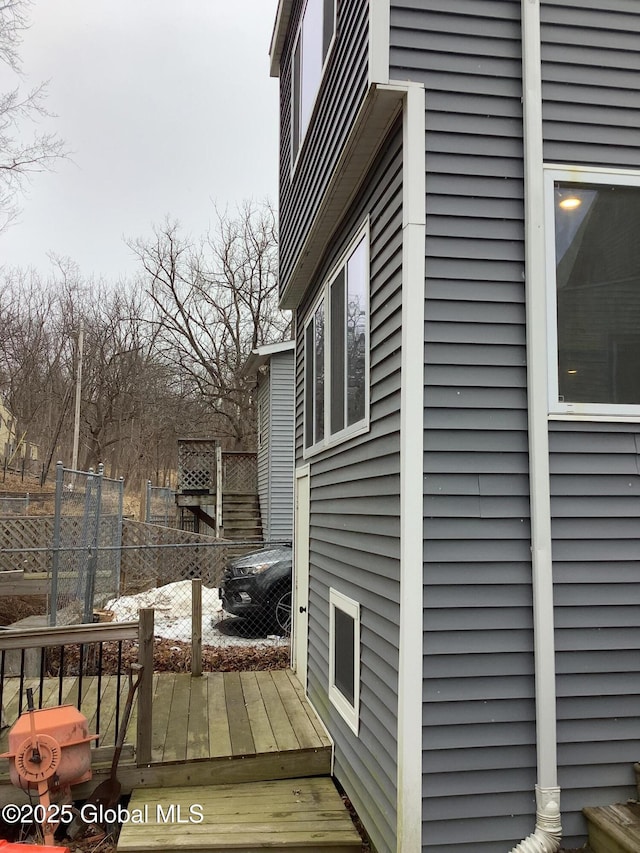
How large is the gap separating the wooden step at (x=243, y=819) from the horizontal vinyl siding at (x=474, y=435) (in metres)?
0.83

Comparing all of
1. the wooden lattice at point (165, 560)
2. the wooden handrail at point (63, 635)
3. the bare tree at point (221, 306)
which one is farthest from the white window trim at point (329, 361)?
the bare tree at point (221, 306)

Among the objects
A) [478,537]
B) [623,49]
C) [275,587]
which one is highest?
[623,49]

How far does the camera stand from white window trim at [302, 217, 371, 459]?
142 inches

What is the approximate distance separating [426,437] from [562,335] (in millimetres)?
851

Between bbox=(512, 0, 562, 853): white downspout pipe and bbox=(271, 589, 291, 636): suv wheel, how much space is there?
509 cm

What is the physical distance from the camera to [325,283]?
499 cm

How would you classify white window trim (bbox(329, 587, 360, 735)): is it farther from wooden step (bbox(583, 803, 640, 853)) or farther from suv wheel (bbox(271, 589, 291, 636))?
suv wheel (bbox(271, 589, 291, 636))

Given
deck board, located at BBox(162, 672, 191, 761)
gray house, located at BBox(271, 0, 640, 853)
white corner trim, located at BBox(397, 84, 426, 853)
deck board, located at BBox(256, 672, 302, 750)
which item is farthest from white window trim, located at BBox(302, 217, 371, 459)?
deck board, located at BBox(162, 672, 191, 761)

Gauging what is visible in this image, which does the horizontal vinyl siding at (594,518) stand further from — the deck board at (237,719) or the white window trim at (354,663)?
the deck board at (237,719)

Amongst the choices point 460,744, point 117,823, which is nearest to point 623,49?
point 460,744

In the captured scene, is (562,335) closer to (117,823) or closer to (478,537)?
(478,537)

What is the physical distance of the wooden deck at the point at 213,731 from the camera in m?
3.91

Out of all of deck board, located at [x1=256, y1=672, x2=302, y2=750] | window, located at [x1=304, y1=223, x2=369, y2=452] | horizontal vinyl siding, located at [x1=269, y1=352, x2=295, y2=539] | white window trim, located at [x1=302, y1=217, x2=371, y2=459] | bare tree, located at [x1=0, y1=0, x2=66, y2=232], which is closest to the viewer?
white window trim, located at [x1=302, y1=217, x2=371, y2=459]

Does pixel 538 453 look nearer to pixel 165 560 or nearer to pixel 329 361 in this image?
pixel 329 361
